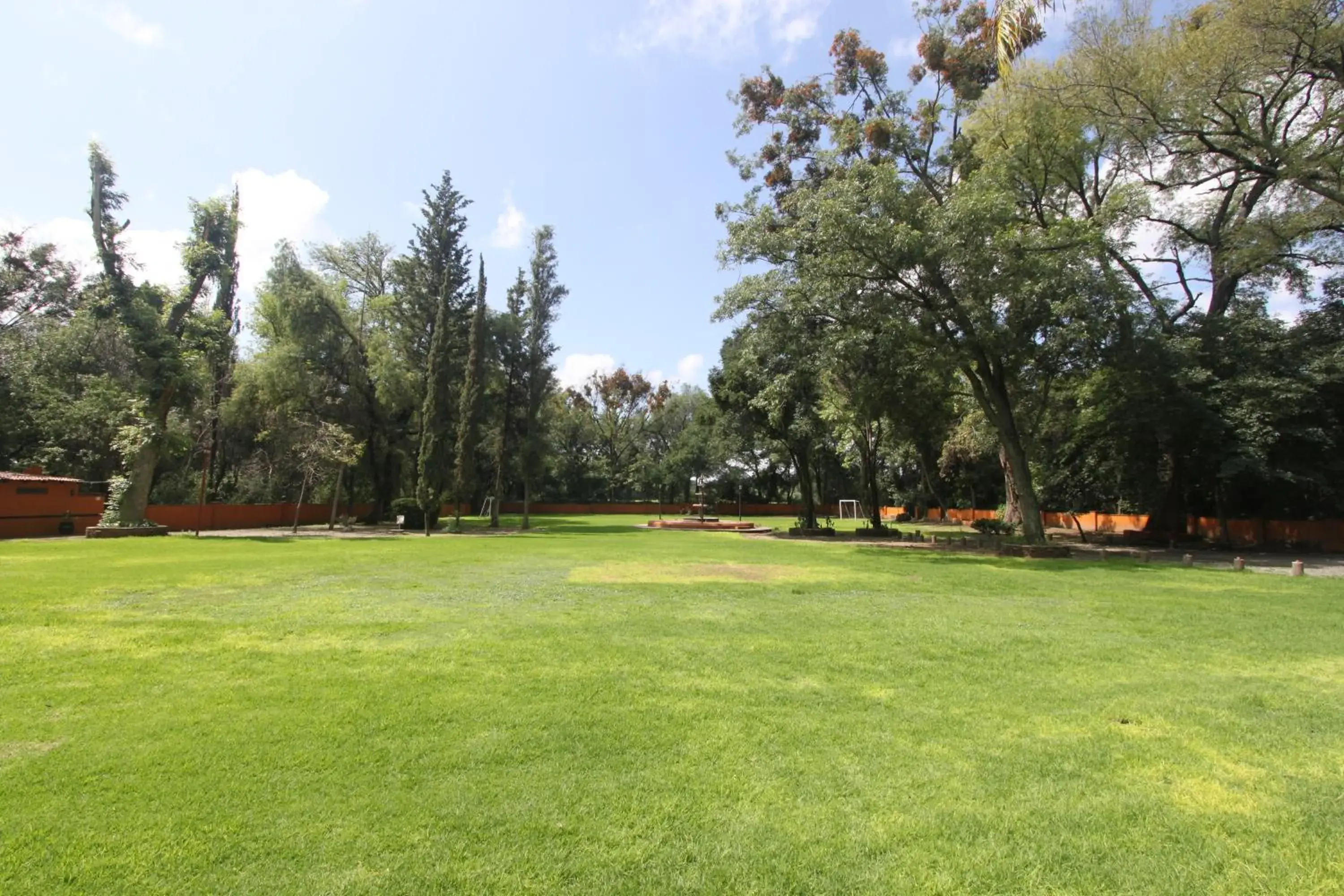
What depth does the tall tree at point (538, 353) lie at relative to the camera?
118 feet

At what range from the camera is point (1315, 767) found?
3953 millimetres

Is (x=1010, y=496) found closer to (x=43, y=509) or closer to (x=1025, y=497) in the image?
(x=1025, y=497)

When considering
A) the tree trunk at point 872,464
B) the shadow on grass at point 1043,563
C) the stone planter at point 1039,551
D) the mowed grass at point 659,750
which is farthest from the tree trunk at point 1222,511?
the mowed grass at point 659,750

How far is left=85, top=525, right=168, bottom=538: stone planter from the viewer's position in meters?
22.3

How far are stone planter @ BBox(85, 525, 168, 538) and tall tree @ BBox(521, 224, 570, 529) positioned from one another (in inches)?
625

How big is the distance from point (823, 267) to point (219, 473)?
121 feet

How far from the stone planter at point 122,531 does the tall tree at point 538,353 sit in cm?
1588

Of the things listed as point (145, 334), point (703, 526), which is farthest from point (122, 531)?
point (703, 526)

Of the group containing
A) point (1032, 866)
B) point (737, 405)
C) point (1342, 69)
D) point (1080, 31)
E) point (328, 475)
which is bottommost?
point (1032, 866)

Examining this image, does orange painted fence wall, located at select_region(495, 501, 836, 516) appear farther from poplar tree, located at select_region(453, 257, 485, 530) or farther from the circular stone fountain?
poplar tree, located at select_region(453, 257, 485, 530)

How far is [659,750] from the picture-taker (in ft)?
13.3

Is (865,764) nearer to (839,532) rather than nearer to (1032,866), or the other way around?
(1032,866)

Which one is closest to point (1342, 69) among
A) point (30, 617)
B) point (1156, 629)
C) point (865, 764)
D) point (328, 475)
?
point (1156, 629)

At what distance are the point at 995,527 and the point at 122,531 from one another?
3338 cm
